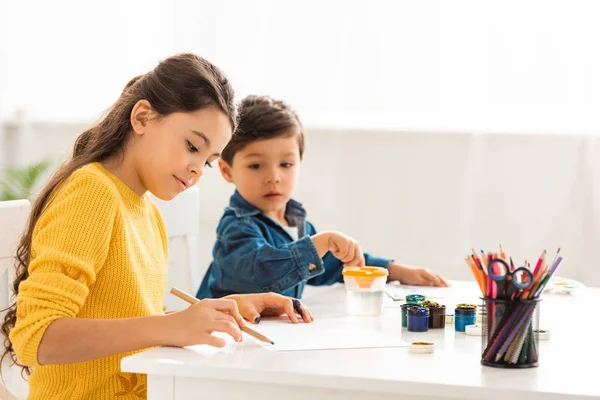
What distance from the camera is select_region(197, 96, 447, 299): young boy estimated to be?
1.75 metres

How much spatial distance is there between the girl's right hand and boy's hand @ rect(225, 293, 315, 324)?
22cm

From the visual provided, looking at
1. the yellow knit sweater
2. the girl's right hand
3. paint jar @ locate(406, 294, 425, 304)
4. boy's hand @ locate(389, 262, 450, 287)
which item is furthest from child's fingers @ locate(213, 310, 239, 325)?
boy's hand @ locate(389, 262, 450, 287)

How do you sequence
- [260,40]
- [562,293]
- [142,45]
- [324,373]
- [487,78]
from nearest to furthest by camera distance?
[324,373] → [562,293] → [487,78] → [260,40] → [142,45]

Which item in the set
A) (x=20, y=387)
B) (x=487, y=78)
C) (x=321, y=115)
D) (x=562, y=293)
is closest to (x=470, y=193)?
(x=487, y=78)

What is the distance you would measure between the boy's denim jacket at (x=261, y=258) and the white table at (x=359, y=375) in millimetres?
579

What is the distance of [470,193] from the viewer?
10.4ft

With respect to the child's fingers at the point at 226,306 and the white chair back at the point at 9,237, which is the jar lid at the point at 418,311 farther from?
the white chair back at the point at 9,237

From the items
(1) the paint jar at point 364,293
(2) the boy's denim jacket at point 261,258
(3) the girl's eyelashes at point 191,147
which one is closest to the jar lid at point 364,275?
(1) the paint jar at point 364,293

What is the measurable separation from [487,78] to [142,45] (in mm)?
1404

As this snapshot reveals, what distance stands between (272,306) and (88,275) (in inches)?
13.3

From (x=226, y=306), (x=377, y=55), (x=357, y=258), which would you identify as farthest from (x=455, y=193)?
(x=226, y=306)

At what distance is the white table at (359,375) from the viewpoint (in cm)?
98

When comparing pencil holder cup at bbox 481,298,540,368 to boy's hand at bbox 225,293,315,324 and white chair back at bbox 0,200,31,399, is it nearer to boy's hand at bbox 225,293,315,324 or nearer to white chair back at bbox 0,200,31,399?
boy's hand at bbox 225,293,315,324

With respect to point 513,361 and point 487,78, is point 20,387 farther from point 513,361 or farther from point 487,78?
point 487,78
